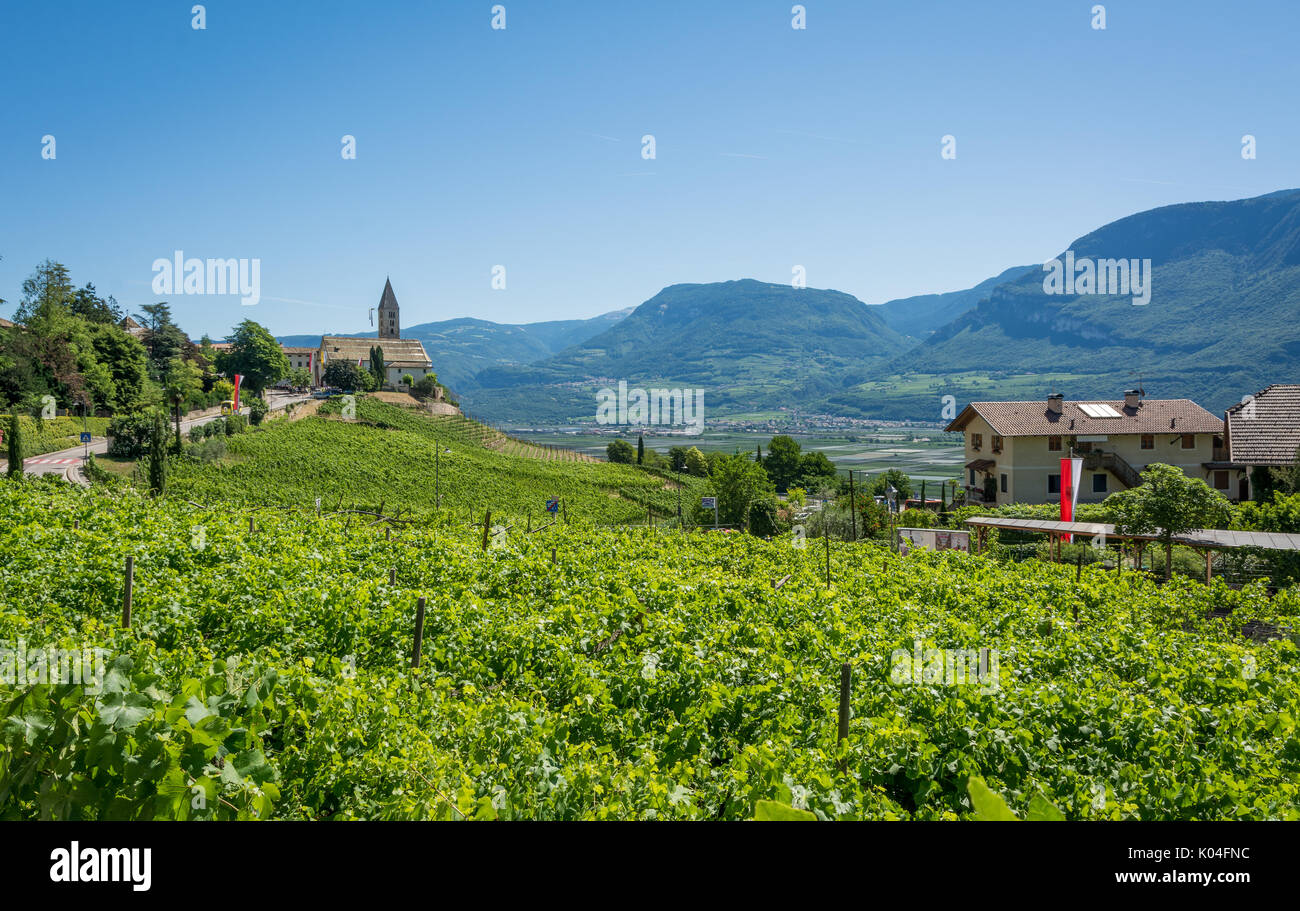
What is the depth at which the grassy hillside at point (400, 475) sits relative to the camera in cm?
4484

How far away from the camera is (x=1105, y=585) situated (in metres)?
15.4

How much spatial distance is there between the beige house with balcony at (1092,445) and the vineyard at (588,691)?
31.0 metres

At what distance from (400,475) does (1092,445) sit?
44075 millimetres

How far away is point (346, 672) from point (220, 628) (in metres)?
2.85

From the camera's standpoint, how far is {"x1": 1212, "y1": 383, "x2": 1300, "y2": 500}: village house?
124 feet

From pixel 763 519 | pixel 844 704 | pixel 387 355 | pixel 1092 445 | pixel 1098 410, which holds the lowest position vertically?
pixel 763 519

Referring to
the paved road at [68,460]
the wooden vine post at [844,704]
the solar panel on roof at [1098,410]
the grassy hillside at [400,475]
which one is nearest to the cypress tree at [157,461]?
the grassy hillside at [400,475]

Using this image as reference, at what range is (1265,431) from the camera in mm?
39312

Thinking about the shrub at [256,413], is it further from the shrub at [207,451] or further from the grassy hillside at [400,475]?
the shrub at [207,451]

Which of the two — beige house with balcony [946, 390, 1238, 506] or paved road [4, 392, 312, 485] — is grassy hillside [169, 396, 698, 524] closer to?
paved road [4, 392, 312, 485]

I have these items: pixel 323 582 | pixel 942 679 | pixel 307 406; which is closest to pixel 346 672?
pixel 323 582

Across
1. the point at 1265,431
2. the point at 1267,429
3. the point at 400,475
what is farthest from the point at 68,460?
the point at 1267,429

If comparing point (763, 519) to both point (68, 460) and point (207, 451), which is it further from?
point (68, 460)
